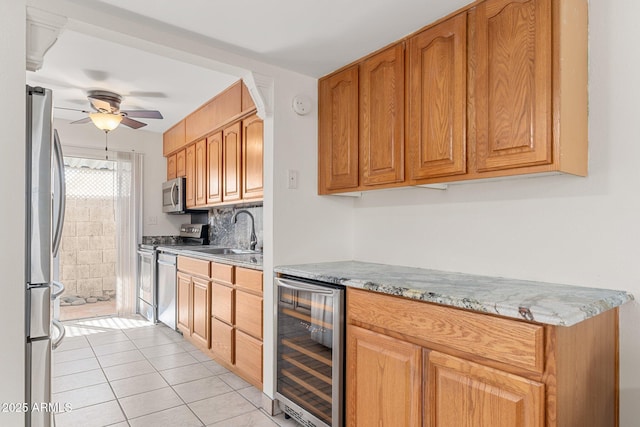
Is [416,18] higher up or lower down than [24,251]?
higher up

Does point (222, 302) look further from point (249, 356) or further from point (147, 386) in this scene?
point (147, 386)

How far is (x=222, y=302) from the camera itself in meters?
2.97

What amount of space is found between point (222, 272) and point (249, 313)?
48 cm

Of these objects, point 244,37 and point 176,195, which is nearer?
point 244,37

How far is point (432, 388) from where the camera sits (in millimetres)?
1476

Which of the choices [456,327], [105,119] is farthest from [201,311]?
[456,327]

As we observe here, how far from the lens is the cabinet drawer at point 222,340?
2852mm

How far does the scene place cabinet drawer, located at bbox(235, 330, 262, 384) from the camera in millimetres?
2541

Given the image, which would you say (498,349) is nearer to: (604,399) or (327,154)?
(604,399)

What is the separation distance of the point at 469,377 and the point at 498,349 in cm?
17

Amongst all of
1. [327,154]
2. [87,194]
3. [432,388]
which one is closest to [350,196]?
[327,154]

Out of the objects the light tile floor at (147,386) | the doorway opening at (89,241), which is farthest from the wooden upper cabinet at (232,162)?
the doorway opening at (89,241)

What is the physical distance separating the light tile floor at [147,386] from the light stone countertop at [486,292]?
98cm

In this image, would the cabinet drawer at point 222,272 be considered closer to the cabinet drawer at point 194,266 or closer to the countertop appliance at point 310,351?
the cabinet drawer at point 194,266
